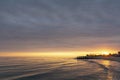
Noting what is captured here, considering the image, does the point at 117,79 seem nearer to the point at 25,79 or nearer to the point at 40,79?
the point at 40,79

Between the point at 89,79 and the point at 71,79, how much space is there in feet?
9.82

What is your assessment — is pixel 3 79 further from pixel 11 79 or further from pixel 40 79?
pixel 40 79

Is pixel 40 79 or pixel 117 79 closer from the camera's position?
pixel 117 79

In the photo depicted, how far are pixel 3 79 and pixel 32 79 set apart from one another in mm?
5071

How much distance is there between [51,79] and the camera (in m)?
33.0

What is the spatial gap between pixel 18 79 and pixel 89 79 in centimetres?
1233

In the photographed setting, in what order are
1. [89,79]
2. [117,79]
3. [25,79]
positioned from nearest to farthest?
[117,79] → [89,79] → [25,79]

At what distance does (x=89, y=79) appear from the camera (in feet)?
102

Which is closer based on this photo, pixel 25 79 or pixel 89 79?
pixel 89 79

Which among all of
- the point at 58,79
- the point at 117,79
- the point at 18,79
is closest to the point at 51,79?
the point at 58,79

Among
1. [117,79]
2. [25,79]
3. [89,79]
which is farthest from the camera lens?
[25,79]

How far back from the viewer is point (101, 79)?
97.8 ft

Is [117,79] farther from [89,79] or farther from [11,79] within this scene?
[11,79]

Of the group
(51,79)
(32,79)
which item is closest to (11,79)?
(32,79)
